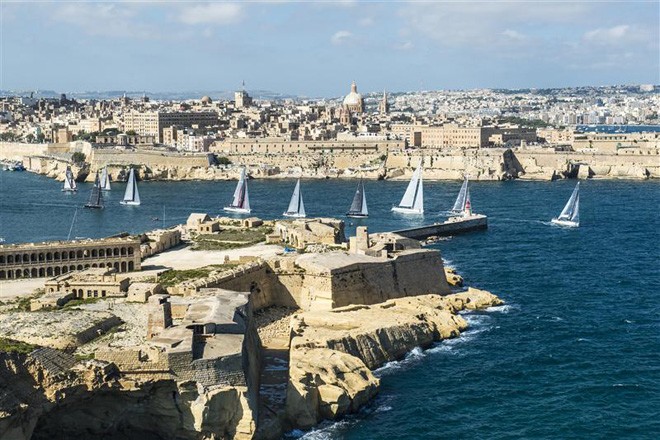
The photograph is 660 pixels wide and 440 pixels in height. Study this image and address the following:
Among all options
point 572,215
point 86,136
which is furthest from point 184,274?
point 86,136

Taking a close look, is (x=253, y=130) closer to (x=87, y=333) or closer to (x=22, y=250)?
(x=22, y=250)

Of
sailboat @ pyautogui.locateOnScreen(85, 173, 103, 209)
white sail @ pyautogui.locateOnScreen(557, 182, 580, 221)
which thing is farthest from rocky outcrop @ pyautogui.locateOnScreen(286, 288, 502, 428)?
sailboat @ pyautogui.locateOnScreen(85, 173, 103, 209)

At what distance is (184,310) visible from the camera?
89.1 feet

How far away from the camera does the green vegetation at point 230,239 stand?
44.9 metres

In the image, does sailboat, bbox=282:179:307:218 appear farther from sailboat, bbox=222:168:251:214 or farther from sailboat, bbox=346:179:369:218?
sailboat, bbox=222:168:251:214

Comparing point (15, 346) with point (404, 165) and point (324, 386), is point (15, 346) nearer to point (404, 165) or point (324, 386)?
point (324, 386)

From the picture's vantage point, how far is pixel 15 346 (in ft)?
79.5

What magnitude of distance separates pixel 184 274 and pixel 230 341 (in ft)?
41.8

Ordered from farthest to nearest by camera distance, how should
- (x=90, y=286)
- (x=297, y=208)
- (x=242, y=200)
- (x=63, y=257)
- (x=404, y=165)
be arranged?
(x=404, y=165), (x=242, y=200), (x=297, y=208), (x=63, y=257), (x=90, y=286)

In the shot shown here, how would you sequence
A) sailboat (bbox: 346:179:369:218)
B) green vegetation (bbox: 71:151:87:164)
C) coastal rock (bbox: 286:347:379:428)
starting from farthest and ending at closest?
green vegetation (bbox: 71:151:87:164) < sailboat (bbox: 346:179:369:218) < coastal rock (bbox: 286:347:379:428)

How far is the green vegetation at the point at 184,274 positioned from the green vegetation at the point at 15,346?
875 cm

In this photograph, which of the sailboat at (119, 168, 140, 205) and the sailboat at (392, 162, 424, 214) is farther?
the sailboat at (119, 168, 140, 205)

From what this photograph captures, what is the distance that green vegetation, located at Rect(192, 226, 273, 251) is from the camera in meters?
44.9

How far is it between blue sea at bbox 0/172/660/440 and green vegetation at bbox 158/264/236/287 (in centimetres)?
874
